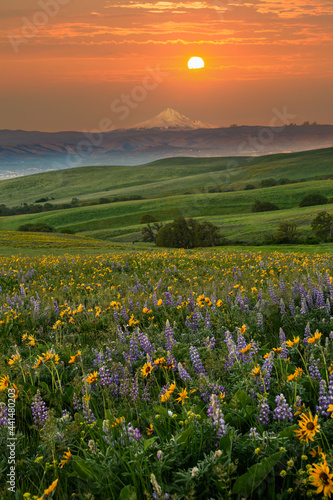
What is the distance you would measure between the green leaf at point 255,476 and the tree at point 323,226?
228 feet

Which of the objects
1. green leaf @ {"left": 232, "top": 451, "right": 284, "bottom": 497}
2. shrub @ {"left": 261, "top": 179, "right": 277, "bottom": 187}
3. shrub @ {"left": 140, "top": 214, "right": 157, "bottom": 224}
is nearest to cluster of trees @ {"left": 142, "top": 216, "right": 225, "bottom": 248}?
shrub @ {"left": 140, "top": 214, "right": 157, "bottom": 224}

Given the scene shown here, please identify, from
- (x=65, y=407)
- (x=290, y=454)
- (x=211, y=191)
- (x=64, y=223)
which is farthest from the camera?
(x=211, y=191)

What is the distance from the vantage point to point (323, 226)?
68312mm

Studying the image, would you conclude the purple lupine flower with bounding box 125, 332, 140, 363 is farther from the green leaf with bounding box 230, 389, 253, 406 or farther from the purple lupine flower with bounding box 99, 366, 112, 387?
the green leaf with bounding box 230, 389, 253, 406

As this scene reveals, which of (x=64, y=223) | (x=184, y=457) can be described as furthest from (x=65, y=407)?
(x=64, y=223)

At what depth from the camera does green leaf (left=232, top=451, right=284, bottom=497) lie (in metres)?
2.38

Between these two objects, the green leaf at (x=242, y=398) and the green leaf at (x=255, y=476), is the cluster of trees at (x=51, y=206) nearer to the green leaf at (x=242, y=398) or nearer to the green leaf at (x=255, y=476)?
the green leaf at (x=242, y=398)

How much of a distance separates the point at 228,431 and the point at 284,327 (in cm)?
320

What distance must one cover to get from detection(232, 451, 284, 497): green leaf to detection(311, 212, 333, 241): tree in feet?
228

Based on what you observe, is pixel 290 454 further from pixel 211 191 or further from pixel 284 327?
pixel 211 191

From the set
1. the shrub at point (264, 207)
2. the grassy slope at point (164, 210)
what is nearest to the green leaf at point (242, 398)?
the grassy slope at point (164, 210)

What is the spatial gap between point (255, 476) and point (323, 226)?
71902 mm

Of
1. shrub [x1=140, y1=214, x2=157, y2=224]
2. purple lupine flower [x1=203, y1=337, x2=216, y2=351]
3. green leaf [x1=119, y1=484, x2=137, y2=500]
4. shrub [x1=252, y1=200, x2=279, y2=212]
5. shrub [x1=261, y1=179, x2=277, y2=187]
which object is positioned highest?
shrub [x1=261, y1=179, x2=277, y2=187]

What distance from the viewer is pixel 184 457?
2.68 metres
